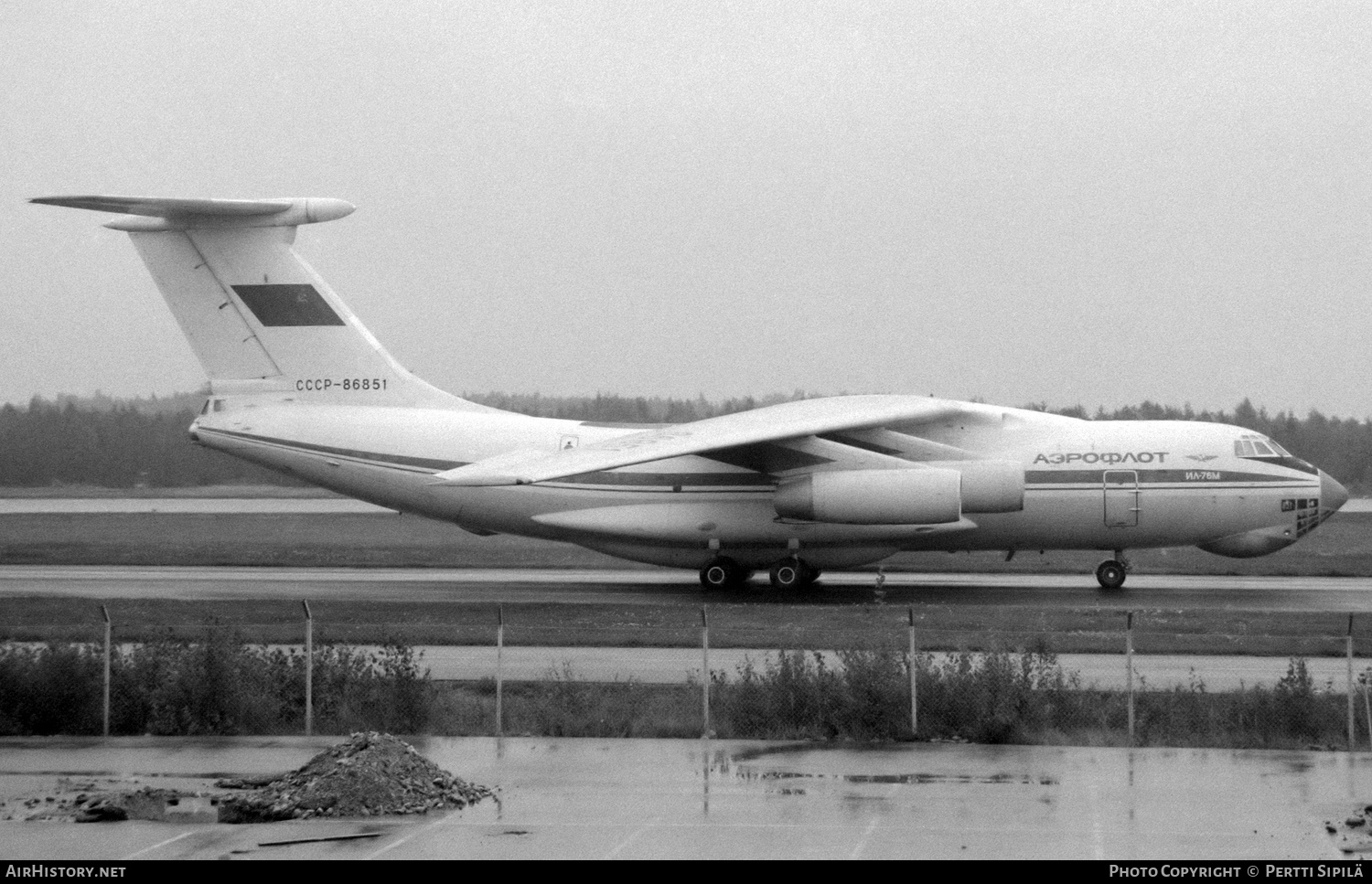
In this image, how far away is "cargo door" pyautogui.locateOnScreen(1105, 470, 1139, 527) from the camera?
25.6 metres

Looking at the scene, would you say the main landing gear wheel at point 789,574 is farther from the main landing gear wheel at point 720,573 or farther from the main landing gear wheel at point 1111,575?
the main landing gear wheel at point 1111,575

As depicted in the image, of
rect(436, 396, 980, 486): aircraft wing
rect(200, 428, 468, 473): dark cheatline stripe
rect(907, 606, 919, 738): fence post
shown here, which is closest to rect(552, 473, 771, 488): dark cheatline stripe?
rect(436, 396, 980, 486): aircraft wing

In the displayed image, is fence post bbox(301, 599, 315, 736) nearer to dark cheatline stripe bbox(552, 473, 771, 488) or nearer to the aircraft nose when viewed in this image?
dark cheatline stripe bbox(552, 473, 771, 488)

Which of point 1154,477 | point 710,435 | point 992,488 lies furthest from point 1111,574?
point 710,435

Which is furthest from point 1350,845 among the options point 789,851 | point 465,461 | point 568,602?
point 465,461

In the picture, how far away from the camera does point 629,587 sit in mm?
27984

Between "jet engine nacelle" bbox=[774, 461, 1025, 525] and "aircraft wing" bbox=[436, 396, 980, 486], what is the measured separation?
0.86m

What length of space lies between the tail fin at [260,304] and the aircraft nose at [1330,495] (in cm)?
1511

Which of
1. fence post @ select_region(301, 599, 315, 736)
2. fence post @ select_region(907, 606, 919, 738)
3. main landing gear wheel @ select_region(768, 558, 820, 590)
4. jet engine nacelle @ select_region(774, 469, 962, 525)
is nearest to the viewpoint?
fence post @ select_region(907, 606, 919, 738)

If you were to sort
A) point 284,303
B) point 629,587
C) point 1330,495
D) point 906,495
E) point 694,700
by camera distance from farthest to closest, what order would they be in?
point 629,587 < point 284,303 < point 1330,495 < point 906,495 < point 694,700

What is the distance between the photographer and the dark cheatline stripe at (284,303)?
88.5ft

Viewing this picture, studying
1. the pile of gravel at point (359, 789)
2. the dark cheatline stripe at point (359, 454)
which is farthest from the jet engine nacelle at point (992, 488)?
the pile of gravel at point (359, 789)

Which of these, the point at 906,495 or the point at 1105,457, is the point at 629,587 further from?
the point at 1105,457

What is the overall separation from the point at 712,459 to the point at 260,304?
7883mm
